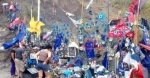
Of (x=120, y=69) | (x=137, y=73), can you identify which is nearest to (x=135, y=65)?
(x=137, y=73)

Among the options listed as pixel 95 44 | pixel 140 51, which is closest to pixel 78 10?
pixel 95 44

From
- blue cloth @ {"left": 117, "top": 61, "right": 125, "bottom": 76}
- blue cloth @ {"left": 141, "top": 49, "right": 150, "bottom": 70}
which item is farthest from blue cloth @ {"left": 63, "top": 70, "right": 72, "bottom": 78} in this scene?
blue cloth @ {"left": 141, "top": 49, "right": 150, "bottom": 70}

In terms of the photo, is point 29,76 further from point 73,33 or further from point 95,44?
point 73,33

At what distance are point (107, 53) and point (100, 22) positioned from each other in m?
4.07

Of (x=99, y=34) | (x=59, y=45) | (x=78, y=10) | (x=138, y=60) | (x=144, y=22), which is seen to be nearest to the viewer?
(x=138, y=60)

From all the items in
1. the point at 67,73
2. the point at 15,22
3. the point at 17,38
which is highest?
the point at 15,22

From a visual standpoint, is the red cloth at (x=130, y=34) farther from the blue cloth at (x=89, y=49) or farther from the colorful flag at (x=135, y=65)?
the blue cloth at (x=89, y=49)

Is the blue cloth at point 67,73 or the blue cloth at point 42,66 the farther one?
the blue cloth at point 67,73

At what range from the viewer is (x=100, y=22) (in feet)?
62.4

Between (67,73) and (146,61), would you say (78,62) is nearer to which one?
(67,73)

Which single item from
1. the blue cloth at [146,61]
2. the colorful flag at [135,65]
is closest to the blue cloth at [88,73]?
the blue cloth at [146,61]

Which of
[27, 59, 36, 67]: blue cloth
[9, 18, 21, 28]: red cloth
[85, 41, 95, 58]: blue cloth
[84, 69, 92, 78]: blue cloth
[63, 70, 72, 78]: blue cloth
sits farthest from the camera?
[9, 18, 21, 28]: red cloth

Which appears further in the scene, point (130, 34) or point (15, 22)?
point (15, 22)

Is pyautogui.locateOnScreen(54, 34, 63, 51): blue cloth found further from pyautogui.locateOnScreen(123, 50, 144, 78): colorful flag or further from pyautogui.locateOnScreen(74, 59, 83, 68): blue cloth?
pyautogui.locateOnScreen(123, 50, 144, 78): colorful flag
